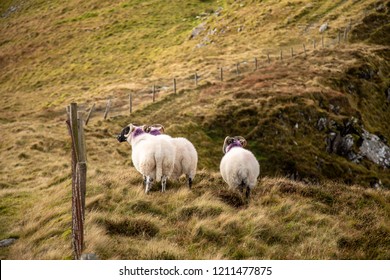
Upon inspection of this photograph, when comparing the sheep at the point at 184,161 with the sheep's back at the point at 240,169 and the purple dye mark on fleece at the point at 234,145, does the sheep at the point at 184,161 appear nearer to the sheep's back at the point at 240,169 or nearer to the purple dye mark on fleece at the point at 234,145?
the sheep's back at the point at 240,169

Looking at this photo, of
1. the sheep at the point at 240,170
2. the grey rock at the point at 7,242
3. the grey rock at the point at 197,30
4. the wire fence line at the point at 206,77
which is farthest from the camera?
the grey rock at the point at 197,30

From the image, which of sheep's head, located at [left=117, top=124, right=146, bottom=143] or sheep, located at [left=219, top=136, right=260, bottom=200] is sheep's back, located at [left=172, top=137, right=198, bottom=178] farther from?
sheep's head, located at [left=117, top=124, right=146, bottom=143]

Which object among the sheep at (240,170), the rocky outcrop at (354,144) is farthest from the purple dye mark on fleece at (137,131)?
the rocky outcrop at (354,144)

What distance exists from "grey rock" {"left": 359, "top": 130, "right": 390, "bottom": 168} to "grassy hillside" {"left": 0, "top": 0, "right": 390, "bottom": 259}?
805mm

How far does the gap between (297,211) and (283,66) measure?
108 feet

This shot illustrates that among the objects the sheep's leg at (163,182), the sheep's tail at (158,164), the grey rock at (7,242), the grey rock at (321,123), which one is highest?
the sheep's tail at (158,164)

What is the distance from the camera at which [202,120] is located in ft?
93.5

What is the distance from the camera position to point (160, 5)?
268 feet


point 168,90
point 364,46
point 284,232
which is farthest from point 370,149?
point 284,232

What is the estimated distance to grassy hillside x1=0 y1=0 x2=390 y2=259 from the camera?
8.73 m

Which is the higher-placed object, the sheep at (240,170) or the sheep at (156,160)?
the sheep at (156,160)

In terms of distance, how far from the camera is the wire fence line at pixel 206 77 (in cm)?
3519

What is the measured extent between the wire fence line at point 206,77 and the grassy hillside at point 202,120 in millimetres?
359

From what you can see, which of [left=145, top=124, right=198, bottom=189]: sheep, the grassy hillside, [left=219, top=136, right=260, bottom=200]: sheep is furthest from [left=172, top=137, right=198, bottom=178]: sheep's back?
[left=219, top=136, right=260, bottom=200]: sheep
